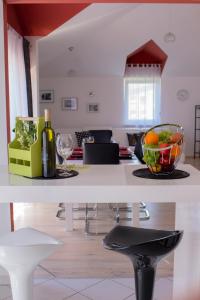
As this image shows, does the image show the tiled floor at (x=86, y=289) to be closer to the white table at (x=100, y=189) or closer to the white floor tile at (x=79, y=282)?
the white floor tile at (x=79, y=282)

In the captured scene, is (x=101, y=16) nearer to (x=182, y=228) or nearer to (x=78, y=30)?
(x=78, y=30)

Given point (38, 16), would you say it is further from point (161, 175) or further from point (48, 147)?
point (161, 175)

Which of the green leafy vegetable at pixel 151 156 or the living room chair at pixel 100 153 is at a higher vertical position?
the green leafy vegetable at pixel 151 156

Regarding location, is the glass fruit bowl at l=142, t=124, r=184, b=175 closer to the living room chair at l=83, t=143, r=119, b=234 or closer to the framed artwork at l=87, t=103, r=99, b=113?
the living room chair at l=83, t=143, r=119, b=234

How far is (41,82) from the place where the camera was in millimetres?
9219

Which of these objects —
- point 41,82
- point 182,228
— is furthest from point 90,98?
point 182,228

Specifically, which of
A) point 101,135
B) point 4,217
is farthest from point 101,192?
point 101,135

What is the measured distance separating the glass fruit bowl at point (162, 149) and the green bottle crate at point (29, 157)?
52cm

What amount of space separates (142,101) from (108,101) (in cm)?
89

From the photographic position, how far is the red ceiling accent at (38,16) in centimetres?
480

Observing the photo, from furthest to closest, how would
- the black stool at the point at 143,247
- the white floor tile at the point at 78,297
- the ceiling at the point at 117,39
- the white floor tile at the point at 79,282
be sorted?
the ceiling at the point at 117,39
the white floor tile at the point at 79,282
the white floor tile at the point at 78,297
the black stool at the point at 143,247

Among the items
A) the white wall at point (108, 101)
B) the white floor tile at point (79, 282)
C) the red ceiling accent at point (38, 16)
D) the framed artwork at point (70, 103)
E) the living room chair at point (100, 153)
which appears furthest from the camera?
the framed artwork at point (70, 103)

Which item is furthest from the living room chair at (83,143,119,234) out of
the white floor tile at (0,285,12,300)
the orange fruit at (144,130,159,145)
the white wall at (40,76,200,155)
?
the white wall at (40,76,200,155)

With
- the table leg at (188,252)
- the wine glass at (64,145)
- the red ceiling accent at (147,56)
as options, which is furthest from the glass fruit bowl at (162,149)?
the red ceiling accent at (147,56)
